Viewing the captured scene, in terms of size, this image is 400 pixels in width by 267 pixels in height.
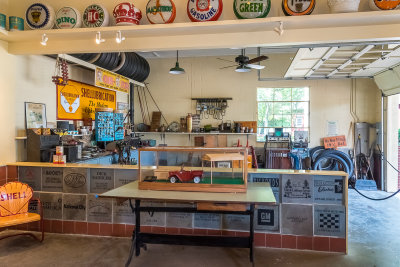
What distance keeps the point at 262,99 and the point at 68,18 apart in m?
6.23

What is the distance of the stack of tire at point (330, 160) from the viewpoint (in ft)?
26.2

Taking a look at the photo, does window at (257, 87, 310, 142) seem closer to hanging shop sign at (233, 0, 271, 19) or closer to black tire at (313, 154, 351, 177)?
black tire at (313, 154, 351, 177)

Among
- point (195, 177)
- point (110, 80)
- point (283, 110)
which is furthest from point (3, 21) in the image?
point (283, 110)

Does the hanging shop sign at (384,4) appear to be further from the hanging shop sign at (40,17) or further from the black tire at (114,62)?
the black tire at (114,62)

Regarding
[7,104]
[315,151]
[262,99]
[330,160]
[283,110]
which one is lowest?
[330,160]

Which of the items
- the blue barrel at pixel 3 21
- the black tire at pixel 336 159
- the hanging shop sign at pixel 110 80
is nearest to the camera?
the blue barrel at pixel 3 21

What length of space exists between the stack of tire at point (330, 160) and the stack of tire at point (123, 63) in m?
5.60

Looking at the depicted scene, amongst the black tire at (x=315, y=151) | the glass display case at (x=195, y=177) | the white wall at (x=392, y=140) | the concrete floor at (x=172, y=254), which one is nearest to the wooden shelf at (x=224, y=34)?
the glass display case at (x=195, y=177)

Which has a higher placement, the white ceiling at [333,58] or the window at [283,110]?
the white ceiling at [333,58]

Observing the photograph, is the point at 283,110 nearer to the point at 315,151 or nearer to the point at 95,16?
the point at 315,151

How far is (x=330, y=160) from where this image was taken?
839cm

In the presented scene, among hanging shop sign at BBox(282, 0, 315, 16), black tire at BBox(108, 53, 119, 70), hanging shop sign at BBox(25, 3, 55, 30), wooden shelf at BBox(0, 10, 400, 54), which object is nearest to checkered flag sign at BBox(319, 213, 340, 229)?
wooden shelf at BBox(0, 10, 400, 54)

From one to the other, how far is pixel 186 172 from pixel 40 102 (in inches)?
137

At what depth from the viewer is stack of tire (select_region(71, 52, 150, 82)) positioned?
5.89m
